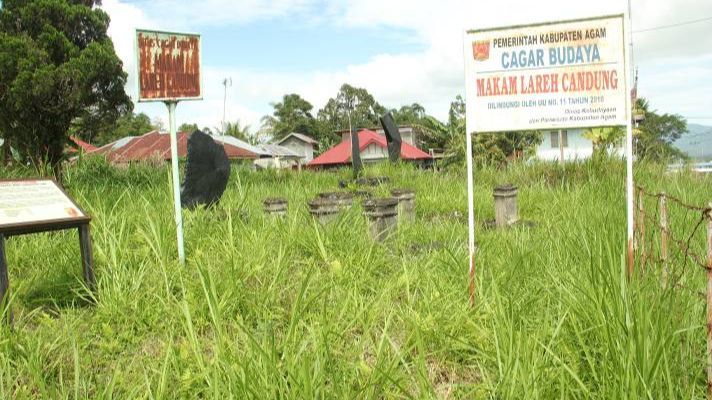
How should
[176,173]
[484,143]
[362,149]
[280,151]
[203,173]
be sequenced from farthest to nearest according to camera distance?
[280,151]
[362,149]
[484,143]
[203,173]
[176,173]

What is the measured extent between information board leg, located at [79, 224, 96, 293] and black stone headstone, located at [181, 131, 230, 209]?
9.25ft

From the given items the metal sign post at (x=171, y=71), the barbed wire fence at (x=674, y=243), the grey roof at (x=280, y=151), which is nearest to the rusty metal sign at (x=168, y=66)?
the metal sign post at (x=171, y=71)

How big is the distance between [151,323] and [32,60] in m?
13.3

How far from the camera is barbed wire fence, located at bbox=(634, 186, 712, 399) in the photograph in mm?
2332

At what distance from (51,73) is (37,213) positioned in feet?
40.1

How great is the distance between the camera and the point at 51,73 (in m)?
14.2

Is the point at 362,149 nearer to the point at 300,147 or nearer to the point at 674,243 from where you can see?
the point at 300,147

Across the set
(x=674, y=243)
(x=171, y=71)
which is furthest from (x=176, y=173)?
(x=674, y=243)

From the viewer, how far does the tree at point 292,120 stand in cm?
6400

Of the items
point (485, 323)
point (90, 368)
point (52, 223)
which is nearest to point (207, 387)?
point (90, 368)

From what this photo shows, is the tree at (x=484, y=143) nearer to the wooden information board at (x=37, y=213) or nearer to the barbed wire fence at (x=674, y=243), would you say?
the barbed wire fence at (x=674, y=243)

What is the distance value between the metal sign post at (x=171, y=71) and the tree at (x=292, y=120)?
59445 millimetres

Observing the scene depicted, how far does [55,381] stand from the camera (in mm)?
2881

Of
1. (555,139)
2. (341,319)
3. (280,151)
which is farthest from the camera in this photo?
(280,151)
